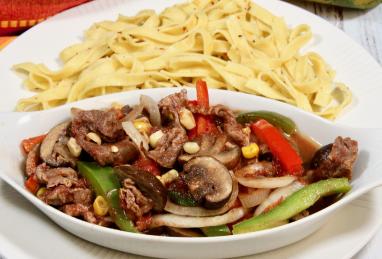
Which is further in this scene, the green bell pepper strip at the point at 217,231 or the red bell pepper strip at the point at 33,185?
the red bell pepper strip at the point at 33,185

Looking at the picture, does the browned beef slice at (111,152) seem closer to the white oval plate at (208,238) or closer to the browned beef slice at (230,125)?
the white oval plate at (208,238)

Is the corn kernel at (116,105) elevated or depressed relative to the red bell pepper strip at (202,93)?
depressed

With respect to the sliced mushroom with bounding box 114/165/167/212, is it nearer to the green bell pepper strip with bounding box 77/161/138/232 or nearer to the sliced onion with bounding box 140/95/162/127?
the green bell pepper strip with bounding box 77/161/138/232

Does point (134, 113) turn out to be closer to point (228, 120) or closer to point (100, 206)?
point (228, 120)

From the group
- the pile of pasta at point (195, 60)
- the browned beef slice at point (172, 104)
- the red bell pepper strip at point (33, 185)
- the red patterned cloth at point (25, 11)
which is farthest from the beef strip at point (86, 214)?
the red patterned cloth at point (25, 11)

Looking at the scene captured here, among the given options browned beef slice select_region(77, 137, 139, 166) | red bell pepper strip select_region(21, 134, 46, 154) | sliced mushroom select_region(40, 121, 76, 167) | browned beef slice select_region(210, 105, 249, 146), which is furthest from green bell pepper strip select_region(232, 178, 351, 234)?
red bell pepper strip select_region(21, 134, 46, 154)

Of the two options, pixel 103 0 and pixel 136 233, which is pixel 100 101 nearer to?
pixel 136 233

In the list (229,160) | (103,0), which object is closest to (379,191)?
(229,160)
